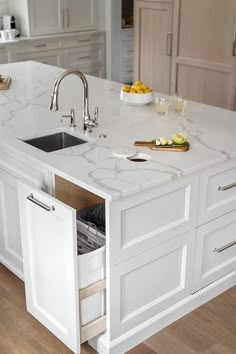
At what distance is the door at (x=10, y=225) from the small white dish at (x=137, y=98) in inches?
36.8

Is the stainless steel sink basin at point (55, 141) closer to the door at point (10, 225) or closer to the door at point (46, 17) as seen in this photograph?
the door at point (10, 225)

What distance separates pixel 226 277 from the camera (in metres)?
2.48

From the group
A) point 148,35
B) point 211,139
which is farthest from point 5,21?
point 211,139

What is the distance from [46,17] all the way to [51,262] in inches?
185

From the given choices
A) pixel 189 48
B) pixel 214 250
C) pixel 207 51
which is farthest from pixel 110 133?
pixel 189 48

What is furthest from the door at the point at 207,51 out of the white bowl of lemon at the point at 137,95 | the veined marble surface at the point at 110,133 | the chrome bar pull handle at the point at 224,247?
the chrome bar pull handle at the point at 224,247

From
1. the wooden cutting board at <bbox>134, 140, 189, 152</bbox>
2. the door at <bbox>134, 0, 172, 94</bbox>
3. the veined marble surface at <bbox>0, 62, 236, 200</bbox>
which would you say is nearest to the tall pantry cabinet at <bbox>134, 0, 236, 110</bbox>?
the door at <bbox>134, 0, 172, 94</bbox>

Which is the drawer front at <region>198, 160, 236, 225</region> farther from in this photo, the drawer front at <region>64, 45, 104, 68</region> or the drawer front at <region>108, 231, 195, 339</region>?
the drawer front at <region>64, 45, 104, 68</region>

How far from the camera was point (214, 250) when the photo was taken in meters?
2.33

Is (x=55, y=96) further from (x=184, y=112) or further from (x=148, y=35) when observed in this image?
(x=148, y=35)

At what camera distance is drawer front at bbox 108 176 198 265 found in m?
1.85

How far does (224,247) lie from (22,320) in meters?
1.02

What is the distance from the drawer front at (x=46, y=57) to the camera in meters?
5.89

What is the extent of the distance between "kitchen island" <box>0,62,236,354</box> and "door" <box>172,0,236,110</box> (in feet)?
6.85
